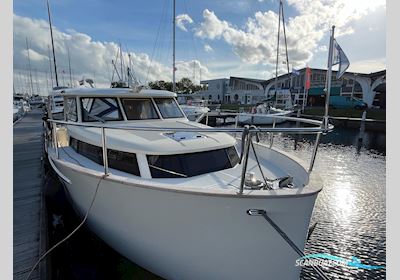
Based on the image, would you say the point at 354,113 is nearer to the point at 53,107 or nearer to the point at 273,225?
the point at 53,107

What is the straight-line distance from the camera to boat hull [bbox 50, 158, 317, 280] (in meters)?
3.15

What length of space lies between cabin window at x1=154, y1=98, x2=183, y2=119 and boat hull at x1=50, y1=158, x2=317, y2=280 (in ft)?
8.86

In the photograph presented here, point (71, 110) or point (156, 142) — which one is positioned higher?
point (71, 110)

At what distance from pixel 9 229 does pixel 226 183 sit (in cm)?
268

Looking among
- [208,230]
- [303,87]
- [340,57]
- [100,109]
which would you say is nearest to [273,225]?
[208,230]

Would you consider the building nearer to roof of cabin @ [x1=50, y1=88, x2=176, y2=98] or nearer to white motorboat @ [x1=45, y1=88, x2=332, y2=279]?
roof of cabin @ [x1=50, y1=88, x2=176, y2=98]

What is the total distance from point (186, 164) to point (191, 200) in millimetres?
992

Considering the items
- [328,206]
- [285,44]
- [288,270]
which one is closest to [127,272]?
[288,270]

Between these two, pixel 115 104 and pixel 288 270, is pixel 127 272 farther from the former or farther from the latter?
pixel 115 104

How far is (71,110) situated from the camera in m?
6.63

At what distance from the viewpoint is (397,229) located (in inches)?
132

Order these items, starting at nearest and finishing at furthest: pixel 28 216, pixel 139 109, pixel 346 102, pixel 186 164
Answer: pixel 186 164, pixel 28 216, pixel 139 109, pixel 346 102

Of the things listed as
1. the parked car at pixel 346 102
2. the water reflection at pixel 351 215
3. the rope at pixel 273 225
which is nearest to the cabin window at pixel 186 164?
the rope at pixel 273 225

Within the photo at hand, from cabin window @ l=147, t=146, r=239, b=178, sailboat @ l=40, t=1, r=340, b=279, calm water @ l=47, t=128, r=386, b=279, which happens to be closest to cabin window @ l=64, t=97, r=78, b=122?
sailboat @ l=40, t=1, r=340, b=279
